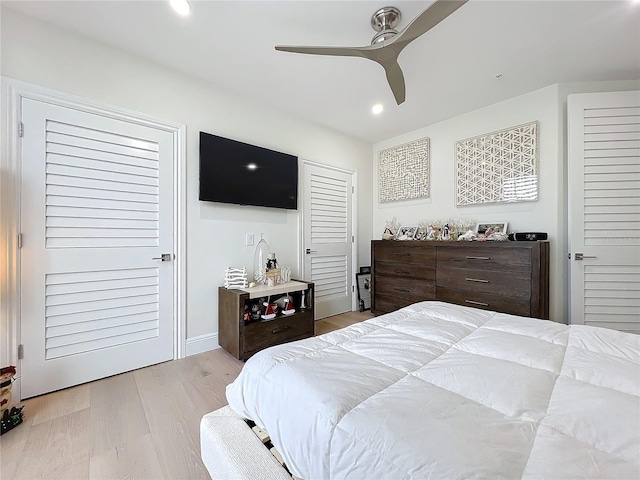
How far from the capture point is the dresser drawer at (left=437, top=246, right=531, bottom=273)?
242 centimetres

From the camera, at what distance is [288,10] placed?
1.73 meters

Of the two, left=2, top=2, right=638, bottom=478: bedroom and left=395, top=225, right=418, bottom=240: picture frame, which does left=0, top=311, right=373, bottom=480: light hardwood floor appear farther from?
left=395, top=225, right=418, bottom=240: picture frame

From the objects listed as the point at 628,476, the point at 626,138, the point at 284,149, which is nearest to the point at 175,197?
the point at 284,149

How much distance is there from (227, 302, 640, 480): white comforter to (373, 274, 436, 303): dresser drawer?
1.77 m

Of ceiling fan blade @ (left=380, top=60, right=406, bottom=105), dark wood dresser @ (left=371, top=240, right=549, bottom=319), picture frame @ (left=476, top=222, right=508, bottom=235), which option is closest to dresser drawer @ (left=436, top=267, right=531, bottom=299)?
dark wood dresser @ (left=371, top=240, right=549, bottom=319)

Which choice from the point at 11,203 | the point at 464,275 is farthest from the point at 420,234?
the point at 11,203

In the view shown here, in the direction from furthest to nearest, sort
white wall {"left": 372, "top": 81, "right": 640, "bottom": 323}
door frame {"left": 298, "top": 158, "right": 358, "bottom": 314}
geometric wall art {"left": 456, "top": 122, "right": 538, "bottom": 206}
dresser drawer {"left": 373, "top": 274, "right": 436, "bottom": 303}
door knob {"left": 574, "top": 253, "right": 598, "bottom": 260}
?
door frame {"left": 298, "top": 158, "right": 358, "bottom": 314}
dresser drawer {"left": 373, "top": 274, "right": 436, "bottom": 303}
geometric wall art {"left": 456, "top": 122, "right": 538, "bottom": 206}
white wall {"left": 372, "top": 81, "right": 640, "bottom": 323}
door knob {"left": 574, "top": 253, "right": 598, "bottom": 260}

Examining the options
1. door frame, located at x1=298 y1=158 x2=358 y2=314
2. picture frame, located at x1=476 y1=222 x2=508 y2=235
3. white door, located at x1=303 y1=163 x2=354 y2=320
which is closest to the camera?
picture frame, located at x1=476 y1=222 x2=508 y2=235

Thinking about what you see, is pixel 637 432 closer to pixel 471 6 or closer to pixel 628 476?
pixel 628 476

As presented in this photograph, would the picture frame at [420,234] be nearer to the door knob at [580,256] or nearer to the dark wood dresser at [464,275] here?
the dark wood dresser at [464,275]

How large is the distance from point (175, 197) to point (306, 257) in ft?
5.23

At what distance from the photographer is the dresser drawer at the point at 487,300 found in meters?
2.41

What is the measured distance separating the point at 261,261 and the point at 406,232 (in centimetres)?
197

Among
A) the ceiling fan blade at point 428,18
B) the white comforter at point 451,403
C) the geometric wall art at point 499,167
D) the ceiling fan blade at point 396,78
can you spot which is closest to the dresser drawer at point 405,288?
the geometric wall art at point 499,167
